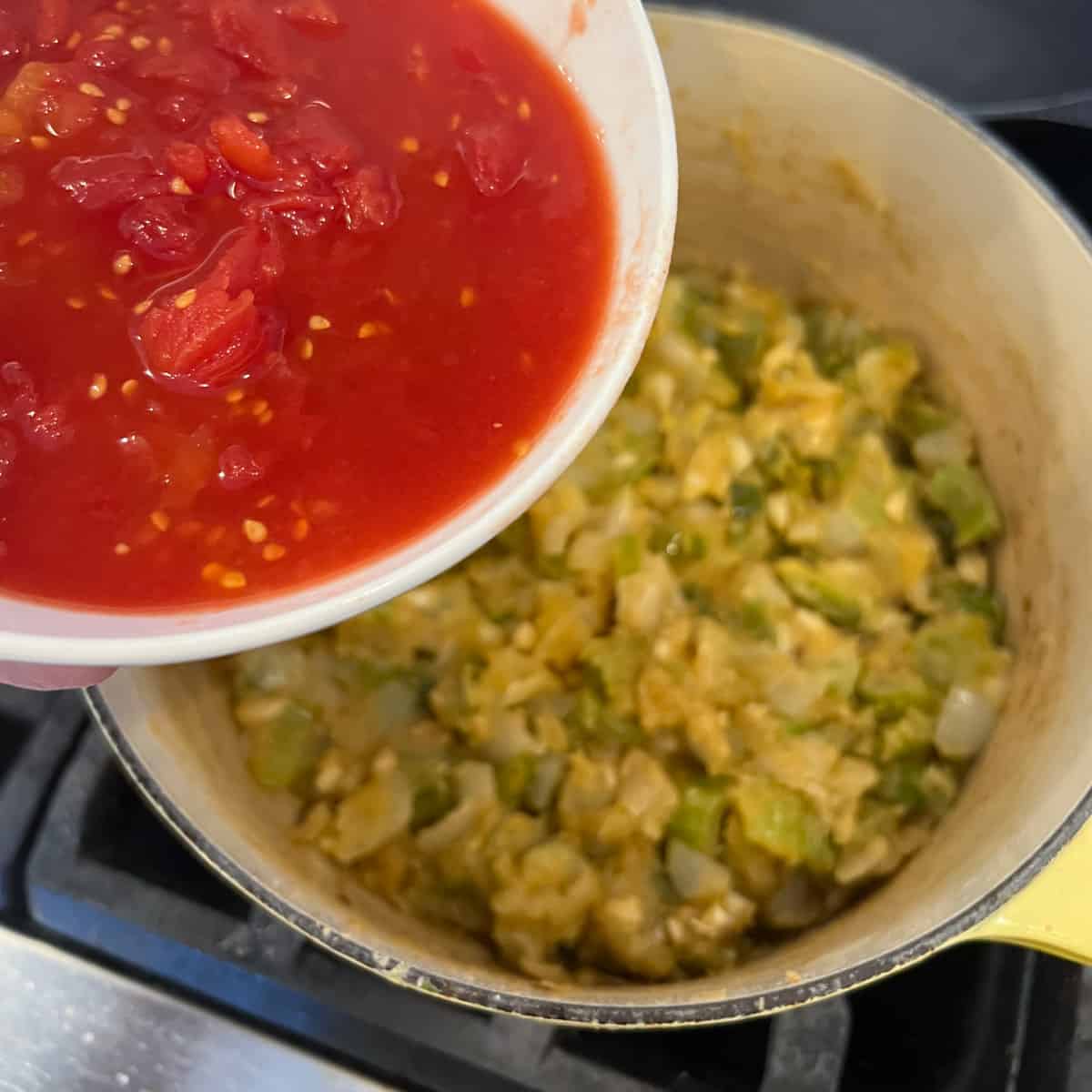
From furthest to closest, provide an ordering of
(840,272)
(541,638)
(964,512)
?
(840,272), (964,512), (541,638)

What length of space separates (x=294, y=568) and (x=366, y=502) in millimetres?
91

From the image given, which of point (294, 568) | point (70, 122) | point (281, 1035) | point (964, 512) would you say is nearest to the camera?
point (294, 568)

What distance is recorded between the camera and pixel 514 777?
5.42 feet

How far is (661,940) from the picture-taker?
5.06ft

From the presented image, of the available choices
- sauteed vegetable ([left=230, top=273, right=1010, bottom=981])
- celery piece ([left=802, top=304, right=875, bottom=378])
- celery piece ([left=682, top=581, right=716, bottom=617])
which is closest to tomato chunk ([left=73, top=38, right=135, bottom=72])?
sauteed vegetable ([left=230, top=273, right=1010, bottom=981])

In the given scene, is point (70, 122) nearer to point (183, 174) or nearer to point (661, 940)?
point (183, 174)

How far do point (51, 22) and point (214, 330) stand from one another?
19.6 inches

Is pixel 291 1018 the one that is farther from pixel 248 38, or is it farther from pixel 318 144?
pixel 248 38

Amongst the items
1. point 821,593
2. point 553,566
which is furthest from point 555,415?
point 821,593

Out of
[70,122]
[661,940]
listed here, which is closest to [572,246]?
[70,122]

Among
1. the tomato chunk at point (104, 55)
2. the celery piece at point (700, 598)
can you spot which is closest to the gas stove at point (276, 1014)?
the celery piece at point (700, 598)

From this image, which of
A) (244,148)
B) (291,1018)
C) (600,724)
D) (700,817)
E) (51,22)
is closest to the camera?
(244,148)

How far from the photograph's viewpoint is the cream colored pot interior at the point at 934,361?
1305mm

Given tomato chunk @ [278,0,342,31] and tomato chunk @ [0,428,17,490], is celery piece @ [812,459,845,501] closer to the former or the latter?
tomato chunk @ [278,0,342,31]
